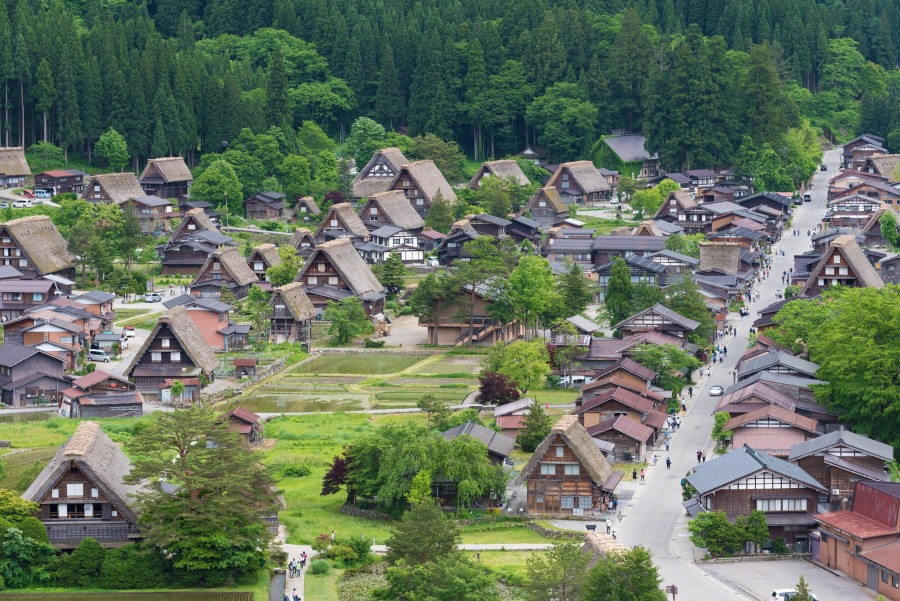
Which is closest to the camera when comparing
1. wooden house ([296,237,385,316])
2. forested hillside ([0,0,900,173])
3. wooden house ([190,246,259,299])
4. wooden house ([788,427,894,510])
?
wooden house ([788,427,894,510])

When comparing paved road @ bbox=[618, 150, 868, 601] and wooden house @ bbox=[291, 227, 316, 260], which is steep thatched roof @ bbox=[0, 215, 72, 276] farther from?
paved road @ bbox=[618, 150, 868, 601]

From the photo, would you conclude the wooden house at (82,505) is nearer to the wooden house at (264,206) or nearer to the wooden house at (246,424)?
the wooden house at (246,424)

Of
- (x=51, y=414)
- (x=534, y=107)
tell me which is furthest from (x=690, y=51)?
(x=51, y=414)

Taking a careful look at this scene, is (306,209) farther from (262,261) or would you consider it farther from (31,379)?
(31,379)

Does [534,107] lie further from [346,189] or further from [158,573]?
[158,573]

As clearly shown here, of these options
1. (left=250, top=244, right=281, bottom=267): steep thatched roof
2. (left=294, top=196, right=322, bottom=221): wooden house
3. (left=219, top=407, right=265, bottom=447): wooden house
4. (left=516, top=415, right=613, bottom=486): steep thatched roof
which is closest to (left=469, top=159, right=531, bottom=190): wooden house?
(left=294, top=196, right=322, bottom=221): wooden house
